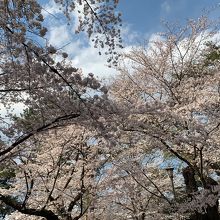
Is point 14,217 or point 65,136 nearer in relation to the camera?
point 65,136

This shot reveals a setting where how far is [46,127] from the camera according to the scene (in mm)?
4910

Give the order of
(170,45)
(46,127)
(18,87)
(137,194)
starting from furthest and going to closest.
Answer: (137,194)
(170,45)
(18,87)
(46,127)

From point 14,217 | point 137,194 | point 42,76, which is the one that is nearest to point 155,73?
point 137,194

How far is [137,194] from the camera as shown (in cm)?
1413

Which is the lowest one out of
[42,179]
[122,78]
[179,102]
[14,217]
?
[14,217]

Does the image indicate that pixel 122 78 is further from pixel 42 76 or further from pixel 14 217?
pixel 42 76

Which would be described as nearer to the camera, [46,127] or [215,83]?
[46,127]

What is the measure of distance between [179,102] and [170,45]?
2826 millimetres

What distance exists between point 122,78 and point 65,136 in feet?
12.5

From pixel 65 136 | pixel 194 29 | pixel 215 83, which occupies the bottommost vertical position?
pixel 65 136

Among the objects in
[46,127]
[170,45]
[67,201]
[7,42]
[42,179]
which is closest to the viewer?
[7,42]

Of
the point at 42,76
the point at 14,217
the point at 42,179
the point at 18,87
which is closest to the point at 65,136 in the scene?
the point at 42,179

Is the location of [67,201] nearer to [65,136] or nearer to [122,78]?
[65,136]

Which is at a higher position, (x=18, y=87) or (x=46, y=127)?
(x=18, y=87)
